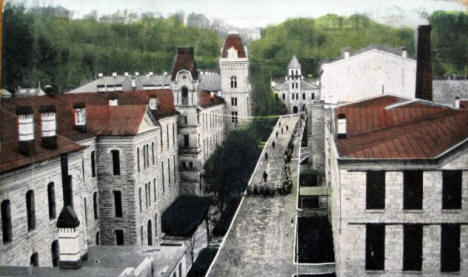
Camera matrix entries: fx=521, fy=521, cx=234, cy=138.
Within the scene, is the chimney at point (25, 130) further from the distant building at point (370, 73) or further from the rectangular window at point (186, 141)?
the distant building at point (370, 73)

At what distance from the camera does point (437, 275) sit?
32.7 feet

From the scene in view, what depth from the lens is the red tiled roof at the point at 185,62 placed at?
14.4m

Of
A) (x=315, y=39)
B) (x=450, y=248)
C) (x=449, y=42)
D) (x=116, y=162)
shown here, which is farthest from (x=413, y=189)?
(x=116, y=162)

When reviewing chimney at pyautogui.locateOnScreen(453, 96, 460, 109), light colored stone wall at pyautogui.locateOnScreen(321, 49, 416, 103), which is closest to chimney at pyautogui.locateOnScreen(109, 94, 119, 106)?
light colored stone wall at pyautogui.locateOnScreen(321, 49, 416, 103)

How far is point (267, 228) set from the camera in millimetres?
14109

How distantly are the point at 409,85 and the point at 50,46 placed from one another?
877 cm

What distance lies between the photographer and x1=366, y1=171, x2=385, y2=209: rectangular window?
Result: 10047 millimetres

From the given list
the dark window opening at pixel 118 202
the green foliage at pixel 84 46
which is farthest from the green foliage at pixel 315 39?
the dark window opening at pixel 118 202

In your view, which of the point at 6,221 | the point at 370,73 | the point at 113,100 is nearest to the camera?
the point at 6,221

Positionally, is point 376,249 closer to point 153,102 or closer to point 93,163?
point 93,163

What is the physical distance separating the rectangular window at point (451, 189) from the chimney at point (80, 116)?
9.59 m

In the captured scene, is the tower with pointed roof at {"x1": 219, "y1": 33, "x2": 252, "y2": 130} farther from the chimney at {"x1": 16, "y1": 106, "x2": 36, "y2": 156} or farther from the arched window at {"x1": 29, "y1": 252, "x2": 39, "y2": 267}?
the arched window at {"x1": 29, "y1": 252, "x2": 39, "y2": 267}

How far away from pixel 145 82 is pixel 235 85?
154 inches

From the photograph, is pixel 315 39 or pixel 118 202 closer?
pixel 315 39
